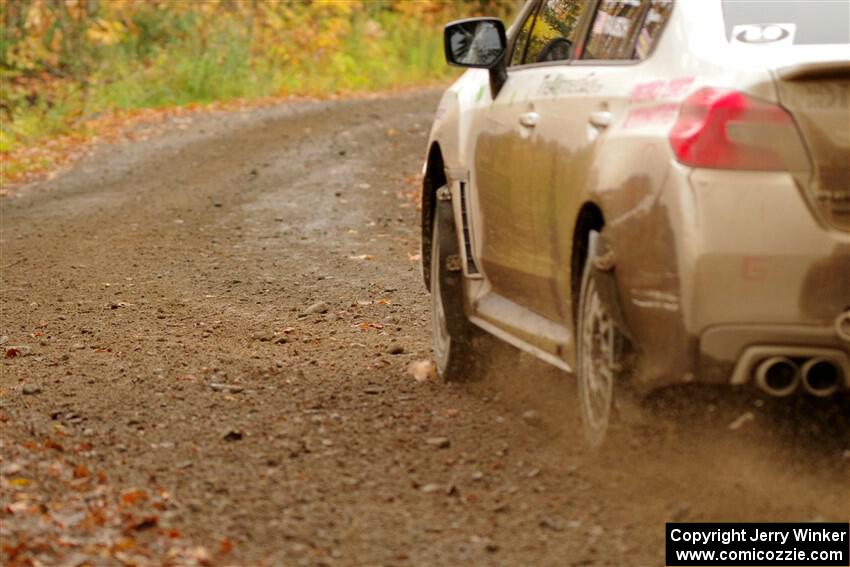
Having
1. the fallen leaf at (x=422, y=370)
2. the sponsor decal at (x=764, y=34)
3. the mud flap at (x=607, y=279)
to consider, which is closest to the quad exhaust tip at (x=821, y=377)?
the mud flap at (x=607, y=279)

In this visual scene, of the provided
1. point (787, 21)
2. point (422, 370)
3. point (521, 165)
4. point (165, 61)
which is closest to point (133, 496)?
point (521, 165)

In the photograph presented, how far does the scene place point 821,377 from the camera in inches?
185

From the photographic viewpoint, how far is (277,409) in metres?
6.68

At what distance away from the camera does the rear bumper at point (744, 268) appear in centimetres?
457

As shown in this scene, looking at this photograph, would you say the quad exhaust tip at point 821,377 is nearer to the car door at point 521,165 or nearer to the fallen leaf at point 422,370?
the car door at point 521,165

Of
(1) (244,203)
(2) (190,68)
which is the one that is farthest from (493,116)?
(2) (190,68)

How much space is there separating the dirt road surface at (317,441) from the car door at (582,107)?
0.65 m

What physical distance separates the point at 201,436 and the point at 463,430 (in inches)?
38.2

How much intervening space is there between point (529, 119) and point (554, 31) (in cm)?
61

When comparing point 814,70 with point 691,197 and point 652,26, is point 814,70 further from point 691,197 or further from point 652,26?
point 652,26

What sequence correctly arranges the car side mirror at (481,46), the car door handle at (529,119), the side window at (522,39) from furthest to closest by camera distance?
the side window at (522,39) < the car side mirror at (481,46) < the car door handle at (529,119)

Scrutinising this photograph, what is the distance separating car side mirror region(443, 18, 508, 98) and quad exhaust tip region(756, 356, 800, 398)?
7.32ft

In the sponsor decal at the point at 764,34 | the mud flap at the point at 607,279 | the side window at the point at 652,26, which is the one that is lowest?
the mud flap at the point at 607,279

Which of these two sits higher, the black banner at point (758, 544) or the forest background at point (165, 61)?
the black banner at point (758, 544)
